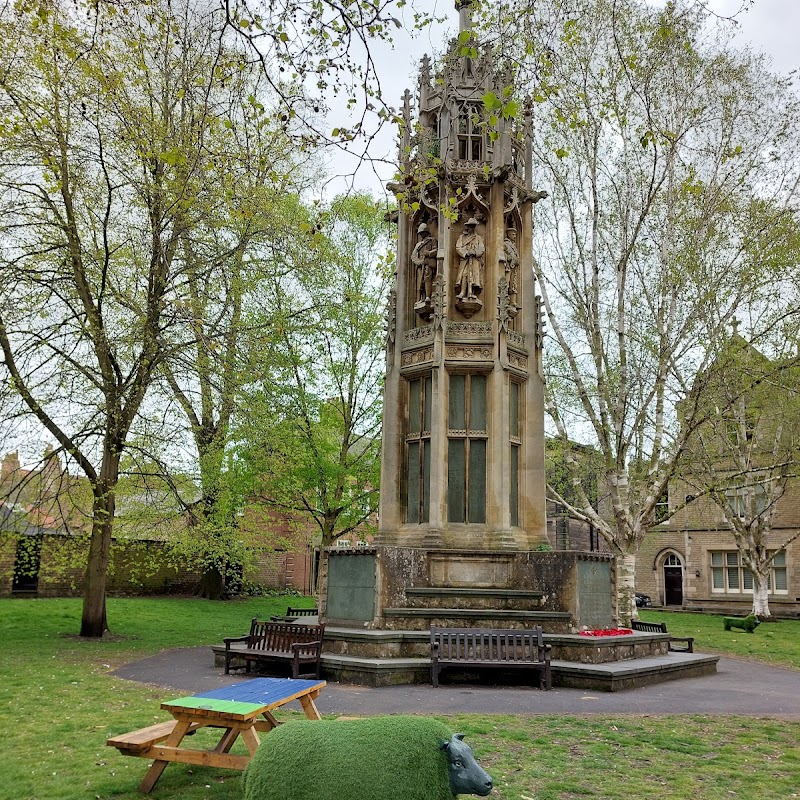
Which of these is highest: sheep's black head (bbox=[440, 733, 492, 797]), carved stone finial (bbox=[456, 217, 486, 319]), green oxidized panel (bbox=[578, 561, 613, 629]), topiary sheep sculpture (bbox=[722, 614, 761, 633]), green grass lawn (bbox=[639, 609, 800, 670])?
carved stone finial (bbox=[456, 217, 486, 319])

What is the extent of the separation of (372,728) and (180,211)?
12.7 meters

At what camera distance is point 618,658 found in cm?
1220

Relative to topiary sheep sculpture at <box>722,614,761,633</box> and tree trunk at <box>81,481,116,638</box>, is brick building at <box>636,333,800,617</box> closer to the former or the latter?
topiary sheep sculpture at <box>722,614,761,633</box>

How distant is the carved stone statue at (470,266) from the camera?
1472cm

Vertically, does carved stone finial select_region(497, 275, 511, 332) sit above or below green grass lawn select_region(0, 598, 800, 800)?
above

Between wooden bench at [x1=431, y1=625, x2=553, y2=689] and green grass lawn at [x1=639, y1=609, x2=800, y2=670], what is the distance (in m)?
8.42

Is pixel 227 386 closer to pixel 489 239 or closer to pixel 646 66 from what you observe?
pixel 489 239

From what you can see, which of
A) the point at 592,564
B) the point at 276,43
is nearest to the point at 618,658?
the point at 592,564

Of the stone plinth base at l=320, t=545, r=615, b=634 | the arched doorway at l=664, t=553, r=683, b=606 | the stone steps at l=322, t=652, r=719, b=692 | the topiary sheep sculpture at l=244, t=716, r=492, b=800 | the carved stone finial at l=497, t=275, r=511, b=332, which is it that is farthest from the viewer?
the arched doorway at l=664, t=553, r=683, b=606

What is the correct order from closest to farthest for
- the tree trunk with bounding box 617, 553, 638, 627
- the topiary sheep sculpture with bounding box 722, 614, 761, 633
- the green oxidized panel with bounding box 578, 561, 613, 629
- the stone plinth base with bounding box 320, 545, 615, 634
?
the stone plinth base with bounding box 320, 545, 615, 634, the green oxidized panel with bounding box 578, 561, 613, 629, the tree trunk with bounding box 617, 553, 638, 627, the topiary sheep sculpture with bounding box 722, 614, 761, 633

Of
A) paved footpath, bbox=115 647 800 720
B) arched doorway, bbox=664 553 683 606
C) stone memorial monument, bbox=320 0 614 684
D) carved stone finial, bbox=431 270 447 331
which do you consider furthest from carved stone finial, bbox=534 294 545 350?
arched doorway, bbox=664 553 683 606

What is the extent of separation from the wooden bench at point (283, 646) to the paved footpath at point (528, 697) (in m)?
0.41

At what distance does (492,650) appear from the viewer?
1112 centimetres

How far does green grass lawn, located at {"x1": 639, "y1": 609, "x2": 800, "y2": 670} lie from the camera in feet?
59.4
